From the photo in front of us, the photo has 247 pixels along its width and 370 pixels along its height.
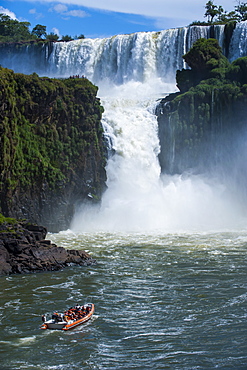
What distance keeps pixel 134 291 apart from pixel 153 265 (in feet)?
13.5

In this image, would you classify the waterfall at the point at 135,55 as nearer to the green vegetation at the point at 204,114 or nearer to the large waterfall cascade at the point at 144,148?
the large waterfall cascade at the point at 144,148

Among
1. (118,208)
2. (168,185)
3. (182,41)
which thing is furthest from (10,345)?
(182,41)

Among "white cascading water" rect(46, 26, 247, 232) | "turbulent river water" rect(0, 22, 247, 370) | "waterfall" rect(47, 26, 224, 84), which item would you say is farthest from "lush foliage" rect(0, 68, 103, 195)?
"waterfall" rect(47, 26, 224, 84)

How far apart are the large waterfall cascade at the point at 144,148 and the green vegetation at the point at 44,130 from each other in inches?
122

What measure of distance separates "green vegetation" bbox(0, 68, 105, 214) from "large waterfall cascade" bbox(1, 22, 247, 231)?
310 cm

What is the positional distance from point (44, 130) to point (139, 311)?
1981cm

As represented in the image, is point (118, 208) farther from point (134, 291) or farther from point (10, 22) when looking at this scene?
point (10, 22)

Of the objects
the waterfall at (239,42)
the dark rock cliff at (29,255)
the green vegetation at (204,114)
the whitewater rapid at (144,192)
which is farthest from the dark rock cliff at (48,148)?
the waterfall at (239,42)

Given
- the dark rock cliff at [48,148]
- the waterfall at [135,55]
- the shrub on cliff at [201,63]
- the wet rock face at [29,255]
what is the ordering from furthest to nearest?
1. the waterfall at [135,55]
2. the shrub on cliff at [201,63]
3. the dark rock cliff at [48,148]
4. the wet rock face at [29,255]

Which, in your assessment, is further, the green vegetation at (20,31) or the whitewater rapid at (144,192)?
the green vegetation at (20,31)

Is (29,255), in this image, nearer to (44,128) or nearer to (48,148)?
→ (48,148)

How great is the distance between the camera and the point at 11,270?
22469mm

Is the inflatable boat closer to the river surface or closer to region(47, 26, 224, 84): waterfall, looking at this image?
the river surface

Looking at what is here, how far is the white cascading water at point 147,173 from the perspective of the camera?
36625mm
